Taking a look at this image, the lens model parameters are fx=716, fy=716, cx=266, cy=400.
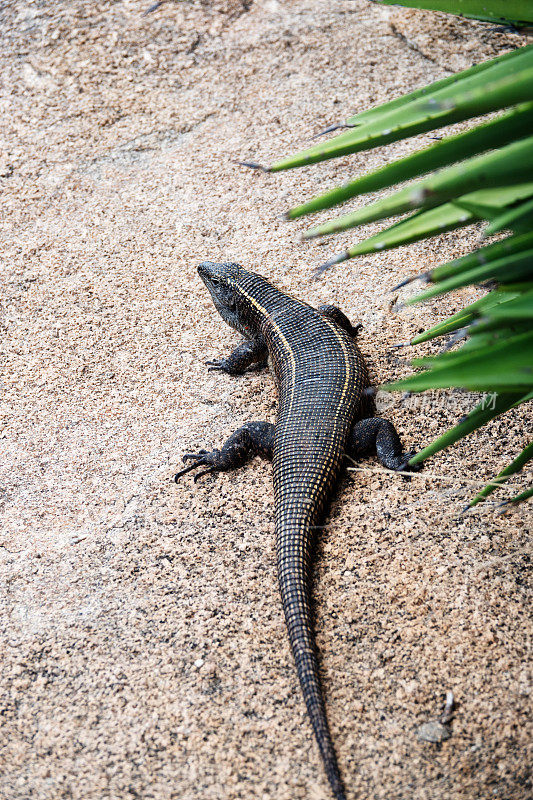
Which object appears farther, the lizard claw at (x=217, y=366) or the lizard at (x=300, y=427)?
the lizard claw at (x=217, y=366)

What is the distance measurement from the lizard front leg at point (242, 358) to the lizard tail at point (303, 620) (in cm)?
138

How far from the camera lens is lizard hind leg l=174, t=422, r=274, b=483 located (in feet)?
11.4

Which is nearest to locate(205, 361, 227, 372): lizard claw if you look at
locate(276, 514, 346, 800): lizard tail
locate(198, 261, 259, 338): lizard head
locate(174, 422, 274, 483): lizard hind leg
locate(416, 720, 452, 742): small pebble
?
locate(198, 261, 259, 338): lizard head

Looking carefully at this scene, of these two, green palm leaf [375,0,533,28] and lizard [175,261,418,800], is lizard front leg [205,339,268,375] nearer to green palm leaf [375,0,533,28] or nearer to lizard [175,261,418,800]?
lizard [175,261,418,800]

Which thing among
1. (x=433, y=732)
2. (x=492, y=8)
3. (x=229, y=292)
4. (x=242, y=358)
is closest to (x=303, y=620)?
(x=433, y=732)

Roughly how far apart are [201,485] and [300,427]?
551 millimetres

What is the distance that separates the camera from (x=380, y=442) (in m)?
3.33

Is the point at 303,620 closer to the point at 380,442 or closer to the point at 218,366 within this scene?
the point at 380,442

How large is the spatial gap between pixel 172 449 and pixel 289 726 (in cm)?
164

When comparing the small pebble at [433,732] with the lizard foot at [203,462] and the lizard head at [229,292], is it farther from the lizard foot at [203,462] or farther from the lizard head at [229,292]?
the lizard head at [229,292]

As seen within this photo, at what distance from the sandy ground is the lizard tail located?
0.06 m

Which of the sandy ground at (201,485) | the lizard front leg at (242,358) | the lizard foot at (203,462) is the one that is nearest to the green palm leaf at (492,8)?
the sandy ground at (201,485)

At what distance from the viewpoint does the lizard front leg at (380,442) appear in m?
3.27

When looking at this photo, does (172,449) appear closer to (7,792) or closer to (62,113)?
(7,792)
